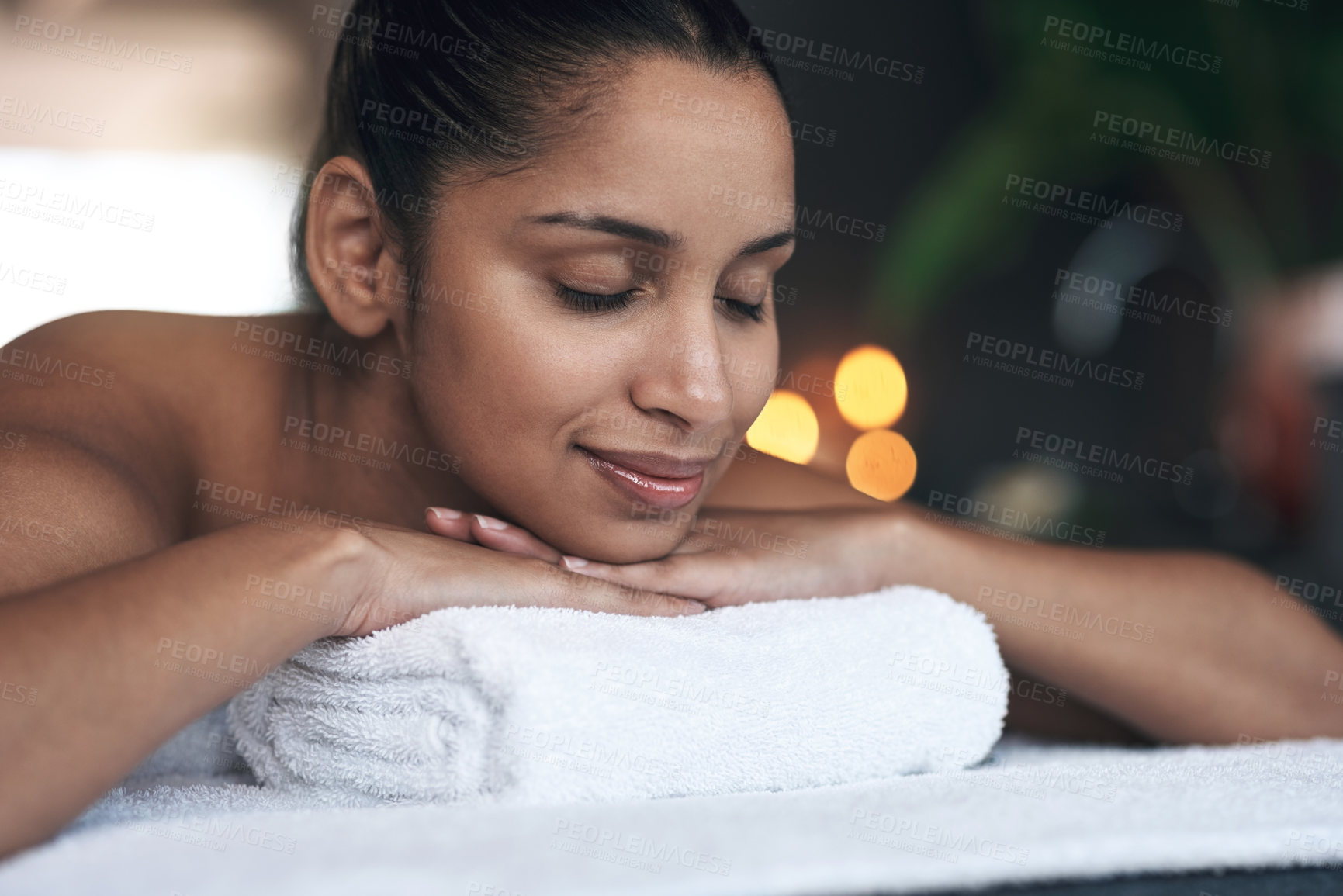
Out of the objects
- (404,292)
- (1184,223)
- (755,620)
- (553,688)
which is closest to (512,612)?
(553,688)

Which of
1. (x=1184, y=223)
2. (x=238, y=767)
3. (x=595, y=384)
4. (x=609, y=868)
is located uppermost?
(x=1184, y=223)

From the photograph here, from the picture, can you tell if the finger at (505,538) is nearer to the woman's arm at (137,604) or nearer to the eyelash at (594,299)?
the woman's arm at (137,604)

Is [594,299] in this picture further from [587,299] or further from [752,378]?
→ [752,378]

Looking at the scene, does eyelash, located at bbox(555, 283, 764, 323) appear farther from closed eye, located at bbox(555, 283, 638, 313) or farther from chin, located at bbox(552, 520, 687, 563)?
chin, located at bbox(552, 520, 687, 563)

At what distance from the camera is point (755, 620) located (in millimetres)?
697

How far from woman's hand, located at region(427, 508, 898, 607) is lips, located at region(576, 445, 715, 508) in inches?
1.1

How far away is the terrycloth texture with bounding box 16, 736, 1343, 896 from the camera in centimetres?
44

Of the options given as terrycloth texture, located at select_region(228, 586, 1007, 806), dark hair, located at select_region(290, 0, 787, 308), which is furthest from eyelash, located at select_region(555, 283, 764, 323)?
terrycloth texture, located at select_region(228, 586, 1007, 806)

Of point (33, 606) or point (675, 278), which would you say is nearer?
point (33, 606)

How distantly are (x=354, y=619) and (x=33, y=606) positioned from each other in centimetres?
16

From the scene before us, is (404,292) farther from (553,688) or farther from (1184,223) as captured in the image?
(1184,223)

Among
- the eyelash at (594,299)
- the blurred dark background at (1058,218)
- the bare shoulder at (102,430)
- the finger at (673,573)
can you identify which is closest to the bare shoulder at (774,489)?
the finger at (673,573)

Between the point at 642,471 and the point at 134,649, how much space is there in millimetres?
355

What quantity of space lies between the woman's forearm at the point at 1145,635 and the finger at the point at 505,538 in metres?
0.33
